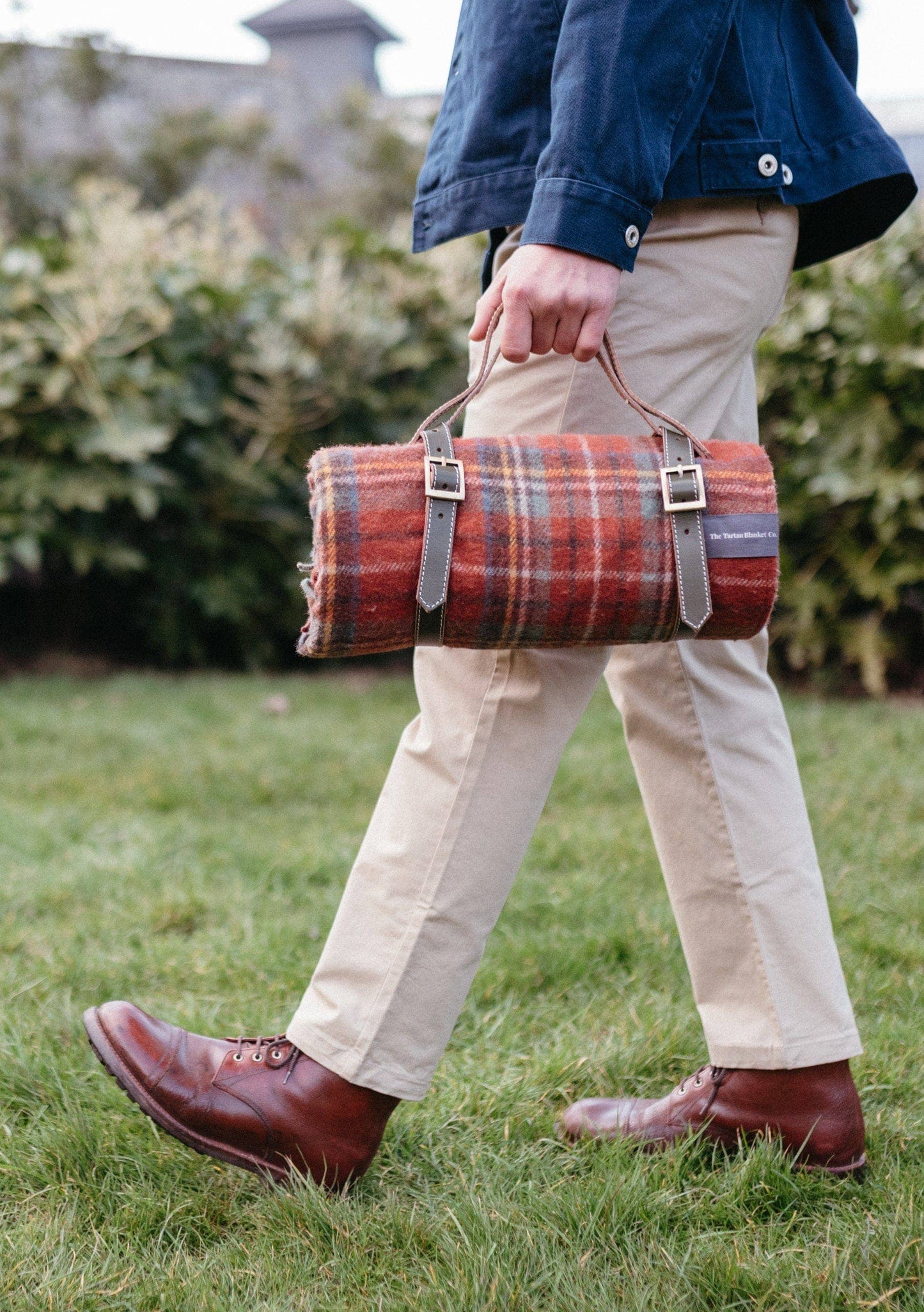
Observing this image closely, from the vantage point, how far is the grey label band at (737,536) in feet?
4.26

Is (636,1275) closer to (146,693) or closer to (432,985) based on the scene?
(432,985)

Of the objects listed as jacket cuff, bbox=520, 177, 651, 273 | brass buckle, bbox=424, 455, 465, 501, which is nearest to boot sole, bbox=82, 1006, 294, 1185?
brass buckle, bbox=424, 455, 465, 501

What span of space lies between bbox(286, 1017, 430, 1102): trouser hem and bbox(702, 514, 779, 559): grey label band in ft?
2.31

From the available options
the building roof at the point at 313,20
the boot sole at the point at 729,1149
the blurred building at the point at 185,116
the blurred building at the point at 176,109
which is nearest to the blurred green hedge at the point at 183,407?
the boot sole at the point at 729,1149

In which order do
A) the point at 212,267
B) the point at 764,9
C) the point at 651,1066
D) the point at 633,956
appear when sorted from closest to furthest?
the point at 764,9 → the point at 651,1066 → the point at 633,956 → the point at 212,267

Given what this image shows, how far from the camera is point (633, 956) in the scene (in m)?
2.12

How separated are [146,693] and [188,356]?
55.4 inches

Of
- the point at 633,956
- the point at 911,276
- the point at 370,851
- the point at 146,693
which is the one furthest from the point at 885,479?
the point at 370,851

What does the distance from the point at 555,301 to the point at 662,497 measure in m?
0.24

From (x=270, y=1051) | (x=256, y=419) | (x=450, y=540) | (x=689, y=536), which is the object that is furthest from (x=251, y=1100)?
(x=256, y=419)

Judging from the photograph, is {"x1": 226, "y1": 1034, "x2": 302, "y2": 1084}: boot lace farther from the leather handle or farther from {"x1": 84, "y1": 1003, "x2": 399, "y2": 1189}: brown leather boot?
the leather handle

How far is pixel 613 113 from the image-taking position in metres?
1.22

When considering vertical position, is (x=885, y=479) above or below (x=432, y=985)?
above

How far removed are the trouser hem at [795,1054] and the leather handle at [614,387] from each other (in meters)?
0.74
